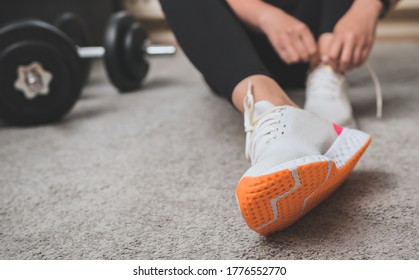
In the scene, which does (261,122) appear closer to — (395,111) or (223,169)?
(223,169)

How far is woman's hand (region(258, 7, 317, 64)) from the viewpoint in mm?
811

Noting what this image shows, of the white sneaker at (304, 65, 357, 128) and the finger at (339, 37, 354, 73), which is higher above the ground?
the finger at (339, 37, 354, 73)

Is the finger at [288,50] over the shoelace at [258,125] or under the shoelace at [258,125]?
over

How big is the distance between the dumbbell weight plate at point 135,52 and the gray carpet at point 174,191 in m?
0.24

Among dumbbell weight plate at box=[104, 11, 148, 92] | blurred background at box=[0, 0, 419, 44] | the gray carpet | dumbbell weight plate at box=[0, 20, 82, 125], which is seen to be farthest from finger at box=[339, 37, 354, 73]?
blurred background at box=[0, 0, 419, 44]

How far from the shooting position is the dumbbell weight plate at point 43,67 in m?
1.05

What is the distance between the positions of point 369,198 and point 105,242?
342 mm

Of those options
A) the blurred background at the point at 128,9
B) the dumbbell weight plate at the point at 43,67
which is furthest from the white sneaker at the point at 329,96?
the blurred background at the point at 128,9

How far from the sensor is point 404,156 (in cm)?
79

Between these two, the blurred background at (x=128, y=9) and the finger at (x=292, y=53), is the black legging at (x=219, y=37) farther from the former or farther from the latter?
the blurred background at (x=128, y=9)

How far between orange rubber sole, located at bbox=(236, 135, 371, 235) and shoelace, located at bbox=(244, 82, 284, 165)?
0.29 ft

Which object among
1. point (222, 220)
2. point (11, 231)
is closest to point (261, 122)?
point (222, 220)

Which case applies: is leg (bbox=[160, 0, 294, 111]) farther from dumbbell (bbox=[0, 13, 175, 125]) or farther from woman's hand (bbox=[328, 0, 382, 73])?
dumbbell (bbox=[0, 13, 175, 125])

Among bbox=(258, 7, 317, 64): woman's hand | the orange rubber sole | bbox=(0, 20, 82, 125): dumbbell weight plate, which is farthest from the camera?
bbox=(0, 20, 82, 125): dumbbell weight plate
